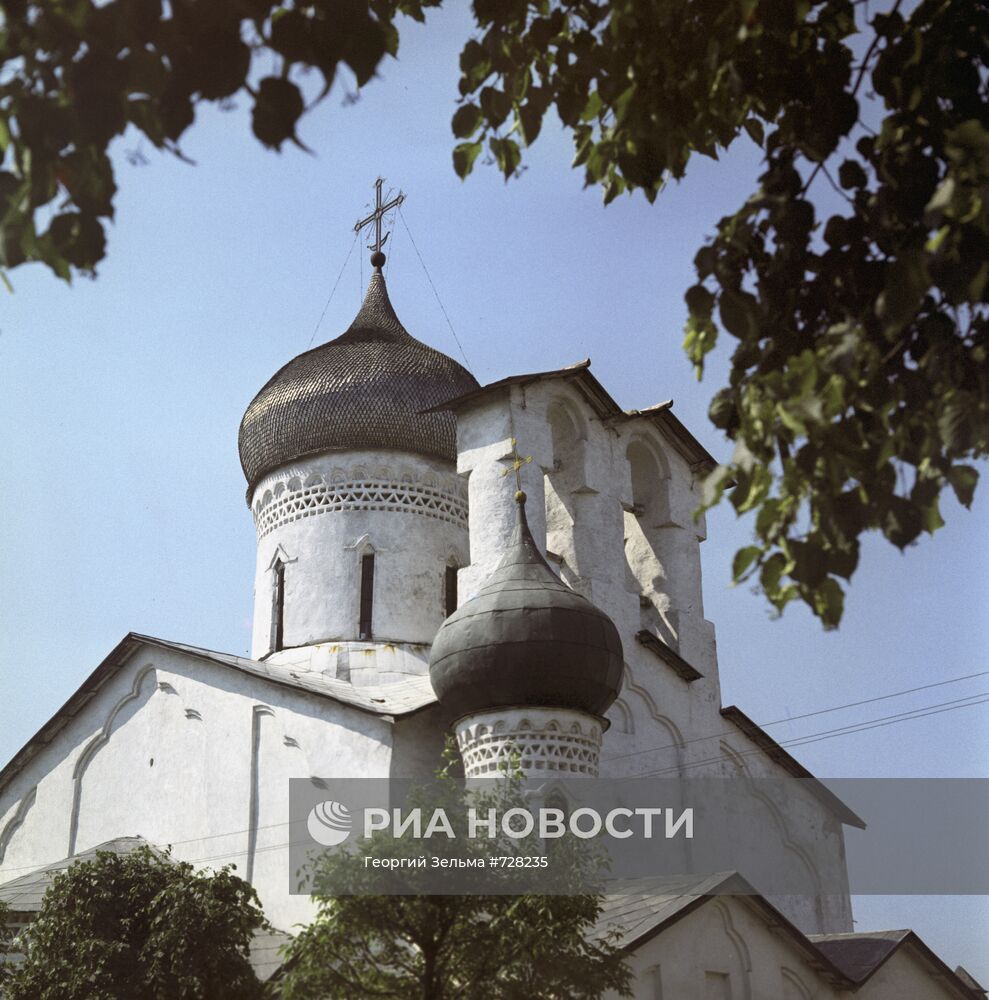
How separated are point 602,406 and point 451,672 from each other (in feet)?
14.9

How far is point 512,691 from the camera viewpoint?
1216cm

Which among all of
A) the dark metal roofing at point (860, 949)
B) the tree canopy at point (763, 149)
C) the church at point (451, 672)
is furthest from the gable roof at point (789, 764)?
the tree canopy at point (763, 149)

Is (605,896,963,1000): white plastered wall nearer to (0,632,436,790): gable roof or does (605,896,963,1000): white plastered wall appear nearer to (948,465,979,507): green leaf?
(0,632,436,790): gable roof

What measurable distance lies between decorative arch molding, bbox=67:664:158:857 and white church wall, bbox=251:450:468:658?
1.77 meters

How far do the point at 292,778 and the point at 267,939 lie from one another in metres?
1.52

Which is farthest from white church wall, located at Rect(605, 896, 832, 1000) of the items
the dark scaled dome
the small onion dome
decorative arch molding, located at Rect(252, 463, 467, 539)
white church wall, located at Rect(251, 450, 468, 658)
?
the dark scaled dome

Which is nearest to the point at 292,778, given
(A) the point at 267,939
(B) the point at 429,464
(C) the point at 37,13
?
(A) the point at 267,939

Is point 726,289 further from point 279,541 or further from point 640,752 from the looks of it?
point 279,541

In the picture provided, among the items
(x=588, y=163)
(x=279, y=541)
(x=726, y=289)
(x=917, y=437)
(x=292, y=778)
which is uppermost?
(x=279, y=541)

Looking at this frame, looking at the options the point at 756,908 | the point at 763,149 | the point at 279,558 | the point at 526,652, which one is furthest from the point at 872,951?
the point at 763,149

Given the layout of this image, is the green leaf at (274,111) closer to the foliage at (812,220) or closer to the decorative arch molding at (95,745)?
the foliage at (812,220)

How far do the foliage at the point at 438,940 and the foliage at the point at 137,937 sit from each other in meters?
2.16

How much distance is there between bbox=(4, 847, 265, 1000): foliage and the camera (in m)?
10.7

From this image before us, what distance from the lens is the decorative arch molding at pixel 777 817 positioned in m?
16.4
